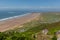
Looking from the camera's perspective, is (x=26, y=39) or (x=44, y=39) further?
(x=44, y=39)

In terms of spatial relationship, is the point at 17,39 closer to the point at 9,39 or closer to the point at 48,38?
the point at 9,39

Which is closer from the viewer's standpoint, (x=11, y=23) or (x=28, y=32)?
(x=28, y=32)

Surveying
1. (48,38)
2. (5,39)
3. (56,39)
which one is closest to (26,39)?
(5,39)

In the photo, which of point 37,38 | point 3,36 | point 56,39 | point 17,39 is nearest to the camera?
point 17,39

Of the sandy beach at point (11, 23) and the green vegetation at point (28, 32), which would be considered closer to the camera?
the green vegetation at point (28, 32)

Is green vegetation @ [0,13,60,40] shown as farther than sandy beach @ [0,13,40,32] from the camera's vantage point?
No

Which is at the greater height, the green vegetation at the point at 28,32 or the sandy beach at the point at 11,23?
the green vegetation at the point at 28,32

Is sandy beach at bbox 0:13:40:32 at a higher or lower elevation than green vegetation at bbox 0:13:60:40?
lower

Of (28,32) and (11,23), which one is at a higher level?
(28,32)

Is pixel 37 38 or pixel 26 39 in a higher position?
pixel 26 39

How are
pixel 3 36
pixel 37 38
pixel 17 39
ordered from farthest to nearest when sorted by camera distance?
pixel 37 38 < pixel 3 36 < pixel 17 39
